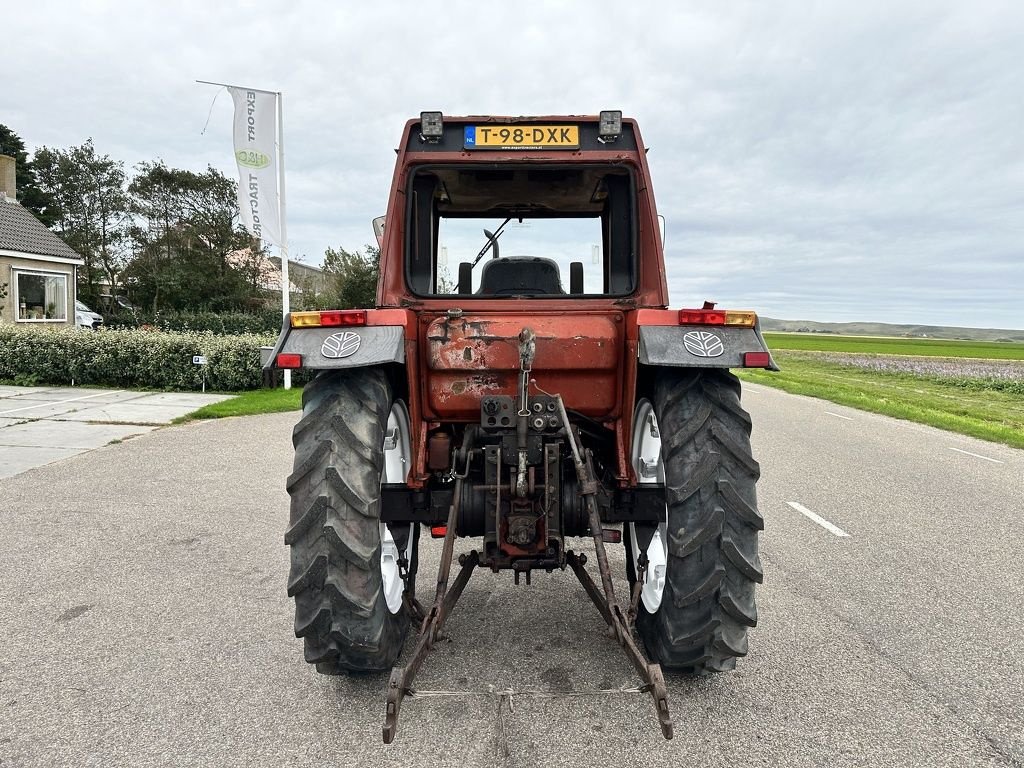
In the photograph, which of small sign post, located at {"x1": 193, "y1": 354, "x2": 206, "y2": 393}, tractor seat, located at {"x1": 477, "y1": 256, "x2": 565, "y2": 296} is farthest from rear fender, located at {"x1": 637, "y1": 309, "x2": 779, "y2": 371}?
small sign post, located at {"x1": 193, "y1": 354, "x2": 206, "y2": 393}

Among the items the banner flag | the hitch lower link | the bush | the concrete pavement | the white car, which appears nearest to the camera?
the hitch lower link

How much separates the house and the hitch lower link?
79.7 feet

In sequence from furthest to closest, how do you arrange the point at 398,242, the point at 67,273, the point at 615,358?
1. the point at 67,273
2. the point at 398,242
3. the point at 615,358

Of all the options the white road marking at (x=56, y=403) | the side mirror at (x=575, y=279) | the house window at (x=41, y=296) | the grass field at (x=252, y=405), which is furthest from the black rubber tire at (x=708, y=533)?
the house window at (x=41, y=296)

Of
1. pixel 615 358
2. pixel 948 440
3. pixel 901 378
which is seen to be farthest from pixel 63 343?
pixel 901 378

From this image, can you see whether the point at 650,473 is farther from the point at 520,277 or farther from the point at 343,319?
the point at 343,319

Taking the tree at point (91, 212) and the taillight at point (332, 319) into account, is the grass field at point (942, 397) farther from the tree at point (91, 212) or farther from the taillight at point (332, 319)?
the tree at point (91, 212)

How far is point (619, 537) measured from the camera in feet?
10.6

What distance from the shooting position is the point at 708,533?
2746 mm

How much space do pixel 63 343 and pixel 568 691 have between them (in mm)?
15878

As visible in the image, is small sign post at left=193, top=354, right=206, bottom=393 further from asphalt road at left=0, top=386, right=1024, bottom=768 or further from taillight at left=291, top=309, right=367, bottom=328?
taillight at left=291, top=309, right=367, bottom=328

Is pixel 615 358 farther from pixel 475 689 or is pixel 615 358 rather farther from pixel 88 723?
pixel 88 723

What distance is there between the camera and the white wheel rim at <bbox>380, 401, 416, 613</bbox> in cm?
317

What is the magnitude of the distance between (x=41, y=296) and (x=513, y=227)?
26.2m
